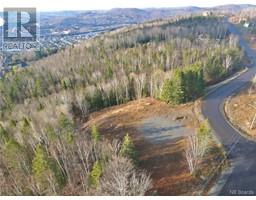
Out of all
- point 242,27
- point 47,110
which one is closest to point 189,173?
point 47,110

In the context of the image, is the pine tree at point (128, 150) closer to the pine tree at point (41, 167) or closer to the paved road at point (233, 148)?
the pine tree at point (41, 167)

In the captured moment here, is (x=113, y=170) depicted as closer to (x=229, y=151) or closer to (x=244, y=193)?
(x=244, y=193)

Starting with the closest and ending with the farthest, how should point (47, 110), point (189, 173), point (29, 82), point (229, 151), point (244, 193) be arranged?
point (244, 193)
point (189, 173)
point (229, 151)
point (47, 110)
point (29, 82)

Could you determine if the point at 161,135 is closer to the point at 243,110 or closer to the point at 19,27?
the point at 243,110

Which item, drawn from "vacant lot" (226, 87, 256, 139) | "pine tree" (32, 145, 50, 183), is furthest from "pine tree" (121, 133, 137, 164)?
"vacant lot" (226, 87, 256, 139)

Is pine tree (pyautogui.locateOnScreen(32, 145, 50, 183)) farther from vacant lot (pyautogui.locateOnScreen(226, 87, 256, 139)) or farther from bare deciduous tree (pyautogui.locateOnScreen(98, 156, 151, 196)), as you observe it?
vacant lot (pyautogui.locateOnScreen(226, 87, 256, 139))

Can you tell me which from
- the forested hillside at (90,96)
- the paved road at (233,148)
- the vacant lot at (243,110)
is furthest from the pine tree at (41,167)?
the vacant lot at (243,110)
